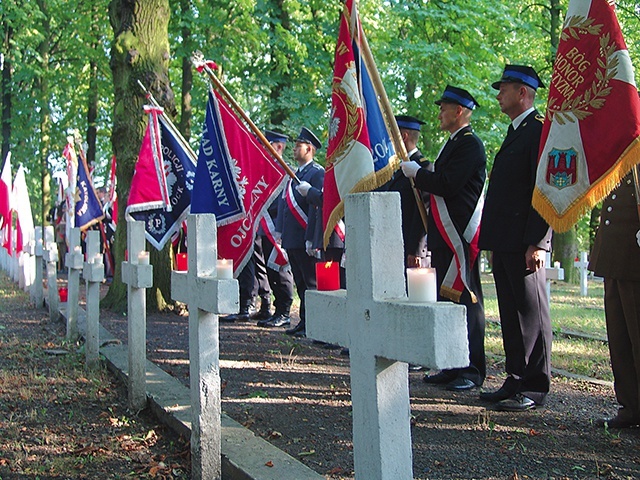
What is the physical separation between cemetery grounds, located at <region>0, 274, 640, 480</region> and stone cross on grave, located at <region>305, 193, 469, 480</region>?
161 centimetres

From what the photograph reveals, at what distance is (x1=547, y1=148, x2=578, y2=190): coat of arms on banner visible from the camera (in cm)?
426

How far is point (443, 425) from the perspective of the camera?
4.66 m

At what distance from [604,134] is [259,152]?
357 centimetres

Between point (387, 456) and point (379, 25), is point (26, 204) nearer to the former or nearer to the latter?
point (379, 25)

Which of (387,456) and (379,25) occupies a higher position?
(379,25)

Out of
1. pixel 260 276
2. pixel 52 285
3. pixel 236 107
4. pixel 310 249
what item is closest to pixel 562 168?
pixel 236 107

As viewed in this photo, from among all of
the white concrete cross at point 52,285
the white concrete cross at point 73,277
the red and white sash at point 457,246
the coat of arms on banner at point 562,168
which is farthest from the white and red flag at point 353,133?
the white concrete cross at point 52,285

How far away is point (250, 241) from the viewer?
6.14 metres

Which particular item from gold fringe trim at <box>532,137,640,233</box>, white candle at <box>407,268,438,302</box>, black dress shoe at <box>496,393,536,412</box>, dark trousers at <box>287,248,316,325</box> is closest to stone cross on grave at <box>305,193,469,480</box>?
white candle at <box>407,268,438,302</box>

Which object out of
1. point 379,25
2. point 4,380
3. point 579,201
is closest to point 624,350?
point 579,201

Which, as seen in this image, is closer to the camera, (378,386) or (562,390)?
(378,386)

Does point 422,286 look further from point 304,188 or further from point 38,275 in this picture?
point 38,275

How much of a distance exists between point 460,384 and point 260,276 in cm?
540

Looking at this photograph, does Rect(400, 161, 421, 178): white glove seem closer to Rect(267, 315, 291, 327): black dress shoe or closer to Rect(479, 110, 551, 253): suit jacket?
Rect(479, 110, 551, 253): suit jacket
